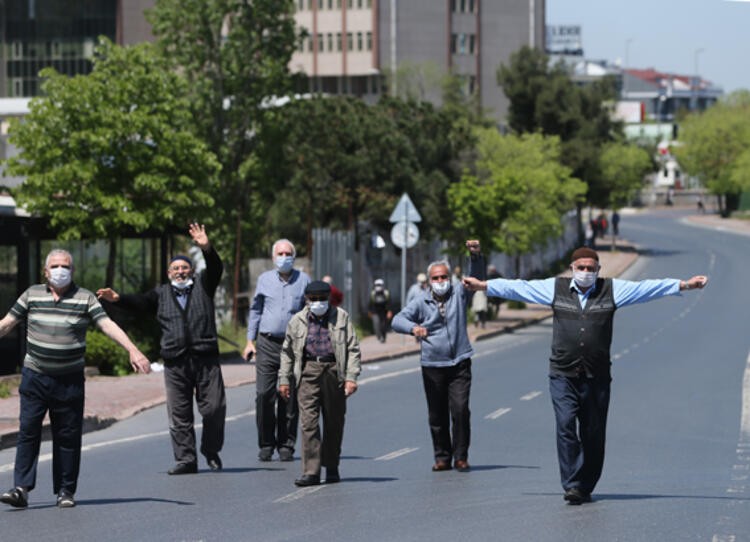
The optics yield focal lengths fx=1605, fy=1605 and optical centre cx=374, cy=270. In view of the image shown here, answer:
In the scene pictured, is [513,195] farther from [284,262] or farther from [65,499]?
[65,499]

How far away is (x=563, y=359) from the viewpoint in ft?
37.9

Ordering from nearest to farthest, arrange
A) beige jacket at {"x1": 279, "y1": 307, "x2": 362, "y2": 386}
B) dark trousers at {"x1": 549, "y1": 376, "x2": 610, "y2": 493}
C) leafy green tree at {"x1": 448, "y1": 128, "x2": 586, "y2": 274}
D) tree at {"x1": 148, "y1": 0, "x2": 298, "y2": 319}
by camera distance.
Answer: dark trousers at {"x1": 549, "y1": 376, "x2": 610, "y2": 493}, beige jacket at {"x1": 279, "y1": 307, "x2": 362, "y2": 386}, tree at {"x1": 148, "y1": 0, "x2": 298, "y2": 319}, leafy green tree at {"x1": 448, "y1": 128, "x2": 586, "y2": 274}

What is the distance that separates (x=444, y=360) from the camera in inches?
545

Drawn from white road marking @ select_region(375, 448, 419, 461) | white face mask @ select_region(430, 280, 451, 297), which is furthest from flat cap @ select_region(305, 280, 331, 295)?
white road marking @ select_region(375, 448, 419, 461)

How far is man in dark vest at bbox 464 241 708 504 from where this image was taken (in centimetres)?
1148

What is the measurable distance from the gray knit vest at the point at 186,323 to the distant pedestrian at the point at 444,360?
1.63 meters

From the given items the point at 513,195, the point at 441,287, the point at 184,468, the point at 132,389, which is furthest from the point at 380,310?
the point at 184,468

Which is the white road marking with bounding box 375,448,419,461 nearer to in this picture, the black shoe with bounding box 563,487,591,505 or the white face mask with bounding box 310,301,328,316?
the white face mask with bounding box 310,301,328,316

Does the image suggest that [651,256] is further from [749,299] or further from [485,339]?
[485,339]

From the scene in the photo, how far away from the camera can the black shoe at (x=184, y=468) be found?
13.5 meters

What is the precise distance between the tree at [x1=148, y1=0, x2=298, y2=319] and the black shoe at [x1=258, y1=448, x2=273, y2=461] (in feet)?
99.5

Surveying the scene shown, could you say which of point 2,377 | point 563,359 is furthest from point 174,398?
point 2,377

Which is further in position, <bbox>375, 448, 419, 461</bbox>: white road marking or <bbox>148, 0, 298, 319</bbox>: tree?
<bbox>148, 0, 298, 319</bbox>: tree

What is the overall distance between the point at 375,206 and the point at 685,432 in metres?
33.0
